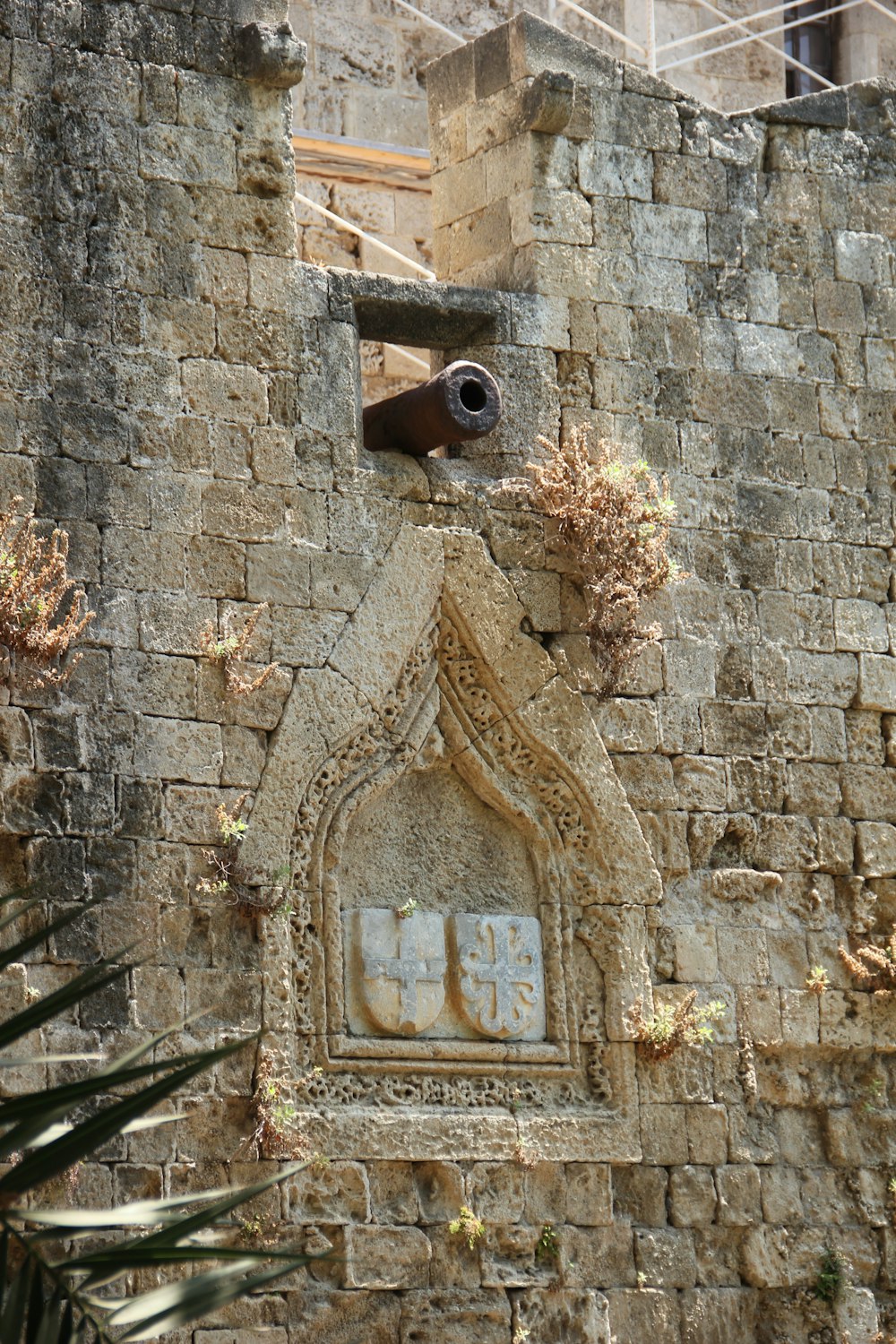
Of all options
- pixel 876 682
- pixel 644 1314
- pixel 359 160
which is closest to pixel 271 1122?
pixel 644 1314

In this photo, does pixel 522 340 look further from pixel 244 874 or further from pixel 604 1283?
pixel 604 1283

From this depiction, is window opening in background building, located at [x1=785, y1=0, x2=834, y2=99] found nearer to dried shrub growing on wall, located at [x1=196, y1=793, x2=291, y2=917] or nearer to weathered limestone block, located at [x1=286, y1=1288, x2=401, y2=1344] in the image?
dried shrub growing on wall, located at [x1=196, y1=793, x2=291, y2=917]

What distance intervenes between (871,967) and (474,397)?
2.61 metres

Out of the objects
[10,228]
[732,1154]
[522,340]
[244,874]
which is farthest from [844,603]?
[10,228]

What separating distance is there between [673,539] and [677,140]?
162 centimetres

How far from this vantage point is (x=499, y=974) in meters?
7.72

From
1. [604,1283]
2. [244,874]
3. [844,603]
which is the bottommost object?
[604,1283]

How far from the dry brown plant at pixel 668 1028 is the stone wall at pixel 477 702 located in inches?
2.4

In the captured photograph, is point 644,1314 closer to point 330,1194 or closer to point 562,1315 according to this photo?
point 562,1315

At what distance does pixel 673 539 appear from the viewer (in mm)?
8445

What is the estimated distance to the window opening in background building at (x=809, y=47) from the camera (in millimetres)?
11953

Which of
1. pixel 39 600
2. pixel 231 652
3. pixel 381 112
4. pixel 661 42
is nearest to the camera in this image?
pixel 39 600

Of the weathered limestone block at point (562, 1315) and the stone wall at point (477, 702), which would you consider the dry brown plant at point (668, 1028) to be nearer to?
the stone wall at point (477, 702)

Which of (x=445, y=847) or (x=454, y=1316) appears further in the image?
(x=445, y=847)
